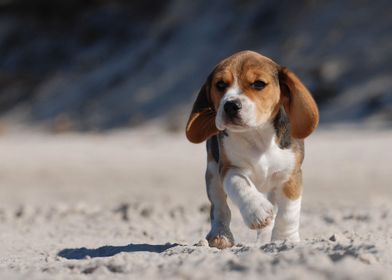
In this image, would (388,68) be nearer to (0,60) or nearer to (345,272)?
(345,272)

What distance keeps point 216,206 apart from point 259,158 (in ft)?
1.82

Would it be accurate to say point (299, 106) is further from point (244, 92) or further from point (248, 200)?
point (248, 200)

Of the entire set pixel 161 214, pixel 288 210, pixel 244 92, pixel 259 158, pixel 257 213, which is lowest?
pixel 257 213

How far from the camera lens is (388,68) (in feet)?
57.9

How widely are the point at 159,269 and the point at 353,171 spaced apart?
765cm

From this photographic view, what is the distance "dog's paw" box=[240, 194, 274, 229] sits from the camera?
15.7 feet

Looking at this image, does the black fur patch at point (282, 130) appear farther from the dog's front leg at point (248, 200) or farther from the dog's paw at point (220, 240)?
the dog's paw at point (220, 240)

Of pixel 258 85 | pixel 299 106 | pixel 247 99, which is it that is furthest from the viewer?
pixel 299 106

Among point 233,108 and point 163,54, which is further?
point 163,54

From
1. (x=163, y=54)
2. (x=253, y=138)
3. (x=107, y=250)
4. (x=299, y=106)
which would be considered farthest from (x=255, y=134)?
(x=163, y=54)

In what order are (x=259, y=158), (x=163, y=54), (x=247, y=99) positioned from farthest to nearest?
(x=163, y=54) → (x=259, y=158) → (x=247, y=99)

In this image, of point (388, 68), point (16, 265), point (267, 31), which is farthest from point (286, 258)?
point (267, 31)

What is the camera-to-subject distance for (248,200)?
16.1 ft

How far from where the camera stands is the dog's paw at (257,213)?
15.7 feet
